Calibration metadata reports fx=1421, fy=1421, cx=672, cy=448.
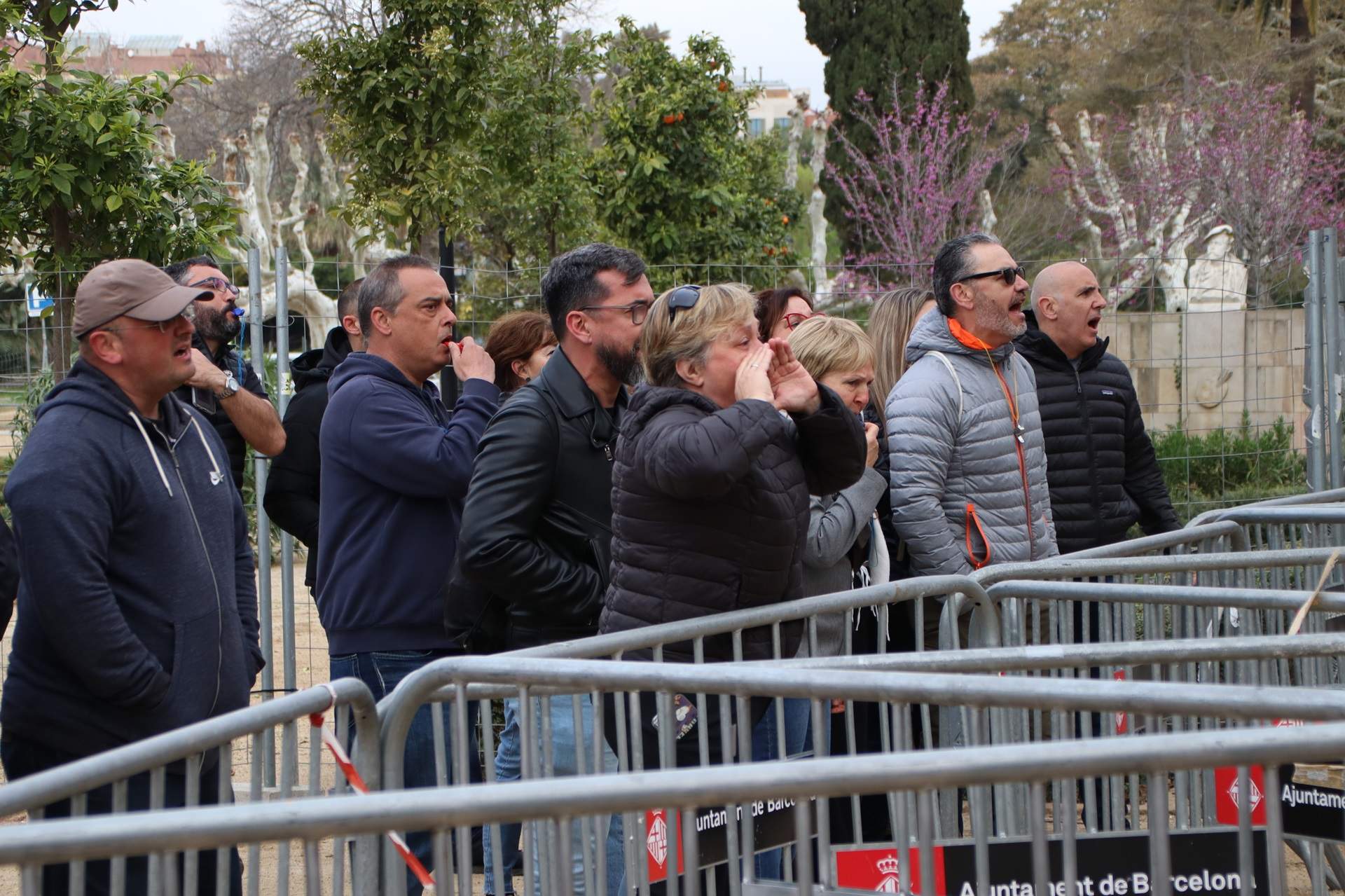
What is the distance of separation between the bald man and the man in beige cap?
2.96m

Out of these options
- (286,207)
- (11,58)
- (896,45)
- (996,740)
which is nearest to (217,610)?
(996,740)

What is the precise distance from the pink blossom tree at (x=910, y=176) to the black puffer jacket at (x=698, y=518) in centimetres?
1567

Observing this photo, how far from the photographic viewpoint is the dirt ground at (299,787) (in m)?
2.64

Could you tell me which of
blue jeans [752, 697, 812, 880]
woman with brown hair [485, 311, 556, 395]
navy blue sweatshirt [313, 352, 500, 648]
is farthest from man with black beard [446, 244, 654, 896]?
woman with brown hair [485, 311, 556, 395]

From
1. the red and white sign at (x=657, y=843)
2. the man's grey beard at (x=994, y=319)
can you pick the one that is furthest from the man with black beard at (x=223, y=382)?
the red and white sign at (x=657, y=843)

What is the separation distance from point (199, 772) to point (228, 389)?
2.52 meters

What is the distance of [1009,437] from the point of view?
14.9ft

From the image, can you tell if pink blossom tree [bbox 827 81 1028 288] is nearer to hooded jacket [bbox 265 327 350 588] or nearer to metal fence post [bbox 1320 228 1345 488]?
metal fence post [bbox 1320 228 1345 488]

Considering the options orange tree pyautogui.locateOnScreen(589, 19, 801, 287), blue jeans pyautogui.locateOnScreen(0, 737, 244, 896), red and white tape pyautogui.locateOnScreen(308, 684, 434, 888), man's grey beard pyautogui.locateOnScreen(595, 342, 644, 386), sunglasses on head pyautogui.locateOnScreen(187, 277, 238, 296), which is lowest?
blue jeans pyautogui.locateOnScreen(0, 737, 244, 896)

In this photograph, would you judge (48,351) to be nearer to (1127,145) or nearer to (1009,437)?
(1009,437)

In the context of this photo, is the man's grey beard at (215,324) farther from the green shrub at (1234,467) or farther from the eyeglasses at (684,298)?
the green shrub at (1234,467)

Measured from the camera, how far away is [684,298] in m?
3.33

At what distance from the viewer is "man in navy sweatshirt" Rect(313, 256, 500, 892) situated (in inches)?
153

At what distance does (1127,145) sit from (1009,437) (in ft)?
76.5
